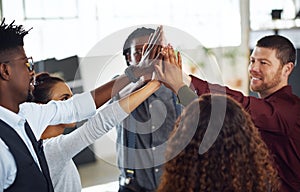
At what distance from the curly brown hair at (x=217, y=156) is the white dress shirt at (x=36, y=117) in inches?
20.2

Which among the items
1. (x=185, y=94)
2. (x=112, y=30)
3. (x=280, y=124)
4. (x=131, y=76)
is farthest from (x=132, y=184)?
(x=112, y=30)

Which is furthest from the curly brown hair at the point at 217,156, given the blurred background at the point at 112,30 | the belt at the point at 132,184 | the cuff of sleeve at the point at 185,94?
the blurred background at the point at 112,30

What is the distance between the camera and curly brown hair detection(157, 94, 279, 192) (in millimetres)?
1069

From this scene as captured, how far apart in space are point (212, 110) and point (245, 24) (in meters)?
4.97

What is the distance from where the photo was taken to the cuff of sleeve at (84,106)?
1.74 m

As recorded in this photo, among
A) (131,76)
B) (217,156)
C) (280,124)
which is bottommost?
(280,124)

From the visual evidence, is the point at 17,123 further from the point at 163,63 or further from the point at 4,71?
the point at 163,63

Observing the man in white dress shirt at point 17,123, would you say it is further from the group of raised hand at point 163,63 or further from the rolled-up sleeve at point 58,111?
the group of raised hand at point 163,63

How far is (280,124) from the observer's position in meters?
1.83

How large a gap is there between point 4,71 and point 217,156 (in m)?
0.72

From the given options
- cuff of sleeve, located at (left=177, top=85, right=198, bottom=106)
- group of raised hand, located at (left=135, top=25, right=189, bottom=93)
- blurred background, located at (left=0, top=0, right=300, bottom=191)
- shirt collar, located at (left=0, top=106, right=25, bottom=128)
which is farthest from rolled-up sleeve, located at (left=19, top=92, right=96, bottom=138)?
blurred background, located at (left=0, top=0, right=300, bottom=191)

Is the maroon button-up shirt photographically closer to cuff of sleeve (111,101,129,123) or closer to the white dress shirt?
cuff of sleeve (111,101,129,123)

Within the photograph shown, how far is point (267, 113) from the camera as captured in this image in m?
1.83

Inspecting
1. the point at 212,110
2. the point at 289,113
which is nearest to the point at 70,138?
the point at 212,110
